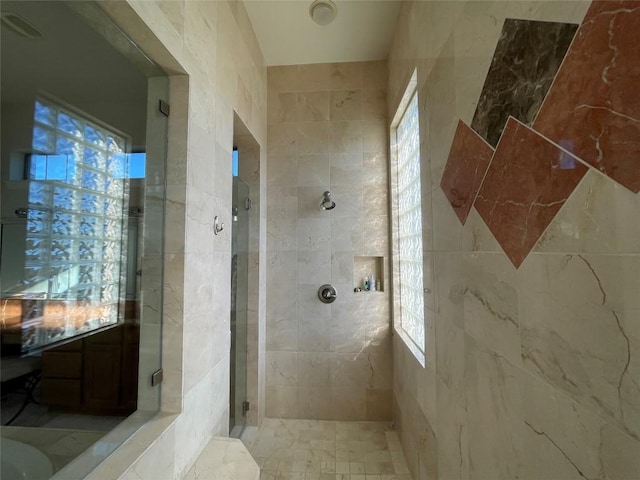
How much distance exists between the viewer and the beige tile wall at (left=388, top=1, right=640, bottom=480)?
0.45 meters

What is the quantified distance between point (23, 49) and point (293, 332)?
84.2 inches

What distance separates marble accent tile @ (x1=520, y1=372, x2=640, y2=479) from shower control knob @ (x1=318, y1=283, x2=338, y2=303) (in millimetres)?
1682

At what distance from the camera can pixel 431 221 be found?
1.30 m

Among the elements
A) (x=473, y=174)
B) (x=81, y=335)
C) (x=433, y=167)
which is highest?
(x=433, y=167)

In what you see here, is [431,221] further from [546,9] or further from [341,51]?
[341,51]

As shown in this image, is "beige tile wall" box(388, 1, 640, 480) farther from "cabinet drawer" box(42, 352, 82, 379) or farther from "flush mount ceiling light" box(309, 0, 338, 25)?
"cabinet drawer" box(42, 352, 82, 379)

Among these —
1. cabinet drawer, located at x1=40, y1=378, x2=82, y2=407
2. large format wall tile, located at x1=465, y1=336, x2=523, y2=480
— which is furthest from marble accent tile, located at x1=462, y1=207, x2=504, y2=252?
cabinet drawer, located at x1=40, y1=378, x2=82, y2=407

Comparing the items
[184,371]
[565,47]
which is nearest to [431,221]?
[565,47]

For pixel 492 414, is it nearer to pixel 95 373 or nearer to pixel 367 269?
pixel 95 373

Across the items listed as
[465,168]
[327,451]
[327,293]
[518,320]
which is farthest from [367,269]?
[518,320]

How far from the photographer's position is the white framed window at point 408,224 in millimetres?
1664

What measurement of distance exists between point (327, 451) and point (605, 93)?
2303 mm

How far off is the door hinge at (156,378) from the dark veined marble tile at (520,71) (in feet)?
4.56

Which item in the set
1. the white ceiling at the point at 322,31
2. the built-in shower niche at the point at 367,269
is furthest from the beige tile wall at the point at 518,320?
the built-in shower niche at the point at 367,269
